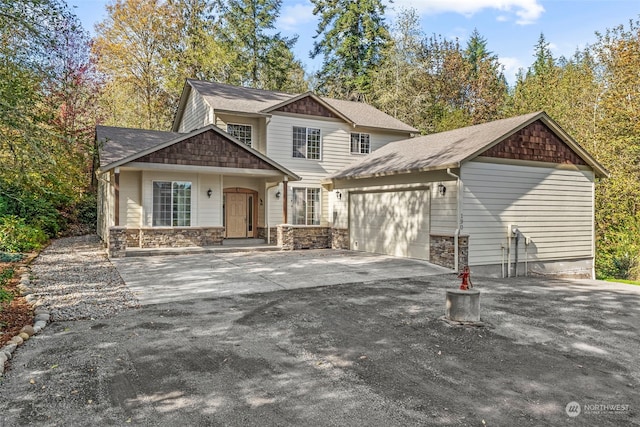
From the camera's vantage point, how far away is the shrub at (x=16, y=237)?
12.2 meters

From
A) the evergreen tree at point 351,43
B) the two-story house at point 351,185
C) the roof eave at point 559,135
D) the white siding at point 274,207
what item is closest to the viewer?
the roof eave at point 559,135

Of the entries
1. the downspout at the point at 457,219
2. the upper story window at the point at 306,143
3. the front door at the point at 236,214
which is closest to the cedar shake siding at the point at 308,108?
the upper story window at the point at 306,143

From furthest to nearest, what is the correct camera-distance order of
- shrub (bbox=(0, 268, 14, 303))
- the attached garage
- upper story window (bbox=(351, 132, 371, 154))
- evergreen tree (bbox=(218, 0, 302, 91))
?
evergreen tree (bbox=(218, 0, 302, 91))
upper story window (bbox=(351, 132, 371, 154))
the attached garage
shrub (bbox=(0, 268, 14, 303))

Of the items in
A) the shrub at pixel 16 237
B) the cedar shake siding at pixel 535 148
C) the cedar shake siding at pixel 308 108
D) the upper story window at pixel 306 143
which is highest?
the cedar shake siding at pixel 308 108

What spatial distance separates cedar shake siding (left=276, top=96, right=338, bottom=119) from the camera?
1650 centimetres

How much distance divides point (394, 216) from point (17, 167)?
32.4 ft

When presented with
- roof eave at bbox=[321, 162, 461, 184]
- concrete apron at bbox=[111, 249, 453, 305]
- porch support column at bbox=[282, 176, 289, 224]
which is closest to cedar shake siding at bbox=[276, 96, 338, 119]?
roof eave at bbox=[321, 162, 461, 184]

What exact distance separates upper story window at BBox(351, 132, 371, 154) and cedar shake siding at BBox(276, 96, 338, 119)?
1291mm

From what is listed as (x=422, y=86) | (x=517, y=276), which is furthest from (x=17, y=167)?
(x=422, y=86)

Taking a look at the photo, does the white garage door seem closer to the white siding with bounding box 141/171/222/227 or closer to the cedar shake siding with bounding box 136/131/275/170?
the cedar shake siding with bounding box 136/131/275/170

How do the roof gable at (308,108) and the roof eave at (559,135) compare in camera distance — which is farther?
the roof gable at (308,108)

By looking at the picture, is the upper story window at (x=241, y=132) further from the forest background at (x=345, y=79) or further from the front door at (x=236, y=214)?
the forest background at (x=345, y=79)

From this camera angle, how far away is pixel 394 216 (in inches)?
522

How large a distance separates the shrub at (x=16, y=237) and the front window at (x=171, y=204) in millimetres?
3950
